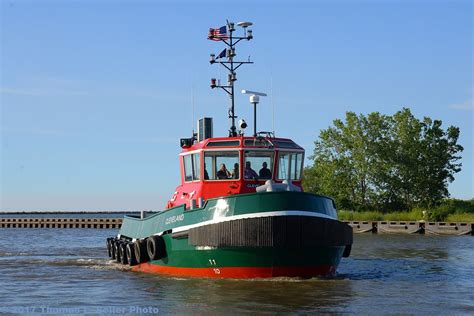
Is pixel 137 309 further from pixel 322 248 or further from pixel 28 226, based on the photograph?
pixel 28 226

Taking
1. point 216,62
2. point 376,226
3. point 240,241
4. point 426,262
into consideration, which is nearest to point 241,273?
point 240,241

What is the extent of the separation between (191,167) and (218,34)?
14.9ft

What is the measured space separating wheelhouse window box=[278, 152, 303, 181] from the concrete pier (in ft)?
203

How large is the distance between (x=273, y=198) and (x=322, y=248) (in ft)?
6.31

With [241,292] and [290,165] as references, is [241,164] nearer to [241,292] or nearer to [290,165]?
[290,165]

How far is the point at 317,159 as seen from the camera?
69.9 metres

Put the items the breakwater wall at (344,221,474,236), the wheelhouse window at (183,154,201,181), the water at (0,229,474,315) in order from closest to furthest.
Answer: the water at (0,229,474,315) < the wheelhouse window at (183,154,201,181) < the breakwater wall at (344,221,474,236)

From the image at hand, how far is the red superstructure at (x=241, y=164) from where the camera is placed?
19.8 meters

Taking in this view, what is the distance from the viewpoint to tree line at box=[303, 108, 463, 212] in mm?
66875

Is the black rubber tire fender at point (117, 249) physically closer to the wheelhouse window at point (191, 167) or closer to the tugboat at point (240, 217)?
A: the tugboat at point (240, 217)

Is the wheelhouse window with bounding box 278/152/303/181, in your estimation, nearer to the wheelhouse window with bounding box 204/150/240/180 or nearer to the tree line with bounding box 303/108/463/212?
the wheelhouse window with bounding box 204/150/240/180

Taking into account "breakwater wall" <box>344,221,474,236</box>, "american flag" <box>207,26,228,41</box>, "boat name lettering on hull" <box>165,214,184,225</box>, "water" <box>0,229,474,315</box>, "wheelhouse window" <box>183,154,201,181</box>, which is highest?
"american flag" <box>207,26,228,41</box>

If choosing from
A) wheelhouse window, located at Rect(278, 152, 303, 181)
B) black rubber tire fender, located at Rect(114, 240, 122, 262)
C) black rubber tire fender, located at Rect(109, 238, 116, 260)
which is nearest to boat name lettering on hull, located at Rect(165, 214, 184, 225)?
wheelhouse window, located at Rect(278, 152, 303, 181)

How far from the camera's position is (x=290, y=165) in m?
20.4
